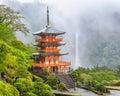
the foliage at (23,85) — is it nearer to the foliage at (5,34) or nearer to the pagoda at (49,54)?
the foliage at (5,34)

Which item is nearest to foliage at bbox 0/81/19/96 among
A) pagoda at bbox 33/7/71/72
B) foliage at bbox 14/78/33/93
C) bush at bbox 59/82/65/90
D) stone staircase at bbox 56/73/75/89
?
foliage at bbox 14/78/33/93

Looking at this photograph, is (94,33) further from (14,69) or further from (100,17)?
(14,69)

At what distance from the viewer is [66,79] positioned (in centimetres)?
3144

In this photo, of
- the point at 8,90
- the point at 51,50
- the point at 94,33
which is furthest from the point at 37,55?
the point at 94,33

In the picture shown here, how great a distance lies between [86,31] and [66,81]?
9486 cm

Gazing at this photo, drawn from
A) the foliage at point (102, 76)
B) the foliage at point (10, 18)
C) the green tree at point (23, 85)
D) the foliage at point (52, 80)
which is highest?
the foliage at point (10, 18)

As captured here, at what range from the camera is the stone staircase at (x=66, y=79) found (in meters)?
30.6

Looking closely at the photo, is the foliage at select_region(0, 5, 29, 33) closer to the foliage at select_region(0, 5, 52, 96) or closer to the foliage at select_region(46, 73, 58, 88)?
the foliage at select_region(0, 5, 52, 96)

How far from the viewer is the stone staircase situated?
30594mm

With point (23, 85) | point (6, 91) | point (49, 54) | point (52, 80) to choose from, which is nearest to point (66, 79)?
point (52, 80)

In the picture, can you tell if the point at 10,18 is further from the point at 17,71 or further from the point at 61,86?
the point at 17,71

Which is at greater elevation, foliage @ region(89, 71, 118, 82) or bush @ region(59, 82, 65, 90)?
foliage @ region(89, 71, 118, 82)

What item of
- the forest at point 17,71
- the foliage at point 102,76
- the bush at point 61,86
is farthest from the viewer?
the foliage at point 102,76

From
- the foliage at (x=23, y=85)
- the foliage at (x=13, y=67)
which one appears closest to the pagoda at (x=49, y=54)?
the foliage at (x=13, y=67)
